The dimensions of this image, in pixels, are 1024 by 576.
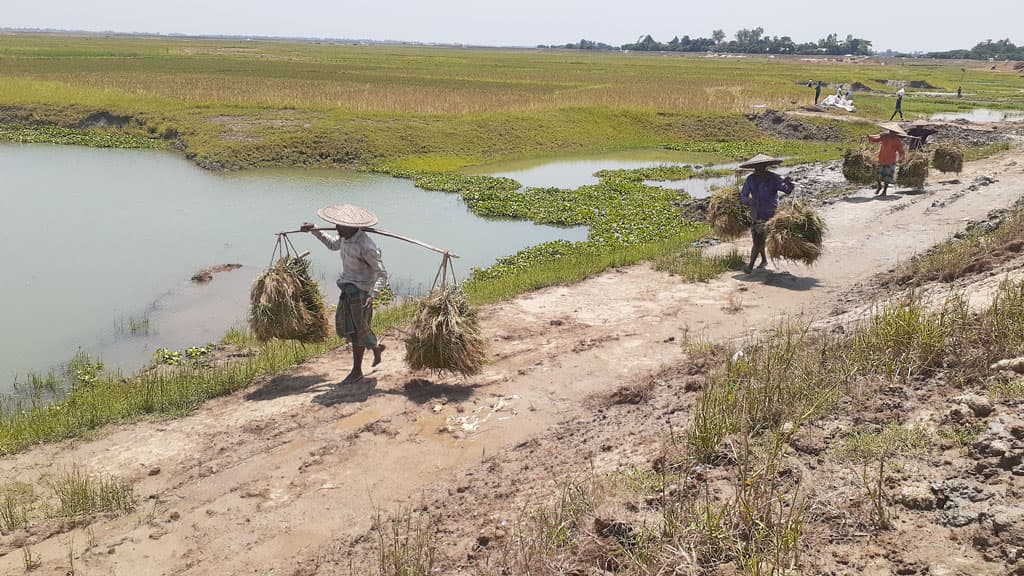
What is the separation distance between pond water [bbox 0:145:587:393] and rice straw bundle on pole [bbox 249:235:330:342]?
256 centimetres

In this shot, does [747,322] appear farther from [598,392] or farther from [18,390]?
[18,390]

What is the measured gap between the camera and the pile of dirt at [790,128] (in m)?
28.7

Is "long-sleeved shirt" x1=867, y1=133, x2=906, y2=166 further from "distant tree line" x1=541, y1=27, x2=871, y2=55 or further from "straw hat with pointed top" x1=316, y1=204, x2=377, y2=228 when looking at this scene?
"distant tree line" x1=541, y1=27, x2=871, y2=55

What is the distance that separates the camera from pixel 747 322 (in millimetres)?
7988

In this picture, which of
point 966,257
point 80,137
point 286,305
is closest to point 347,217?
point 286,305

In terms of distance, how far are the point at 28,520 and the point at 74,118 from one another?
2751cm

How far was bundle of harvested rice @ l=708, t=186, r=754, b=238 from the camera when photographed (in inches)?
416

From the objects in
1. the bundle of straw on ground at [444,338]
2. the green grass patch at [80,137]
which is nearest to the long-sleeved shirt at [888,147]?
the bundle of straw on ground at [444,338]

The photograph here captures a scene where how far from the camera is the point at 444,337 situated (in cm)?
611

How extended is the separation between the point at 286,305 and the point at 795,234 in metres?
6.61

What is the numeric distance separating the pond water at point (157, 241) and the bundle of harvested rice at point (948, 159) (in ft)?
30.0

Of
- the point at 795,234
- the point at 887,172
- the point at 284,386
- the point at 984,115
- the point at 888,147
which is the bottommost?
the point at 284,386

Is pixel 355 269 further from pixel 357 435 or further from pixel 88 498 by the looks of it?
pixel 88 498

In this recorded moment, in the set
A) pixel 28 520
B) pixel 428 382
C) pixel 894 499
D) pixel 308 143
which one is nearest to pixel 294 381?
pixel 428 382
